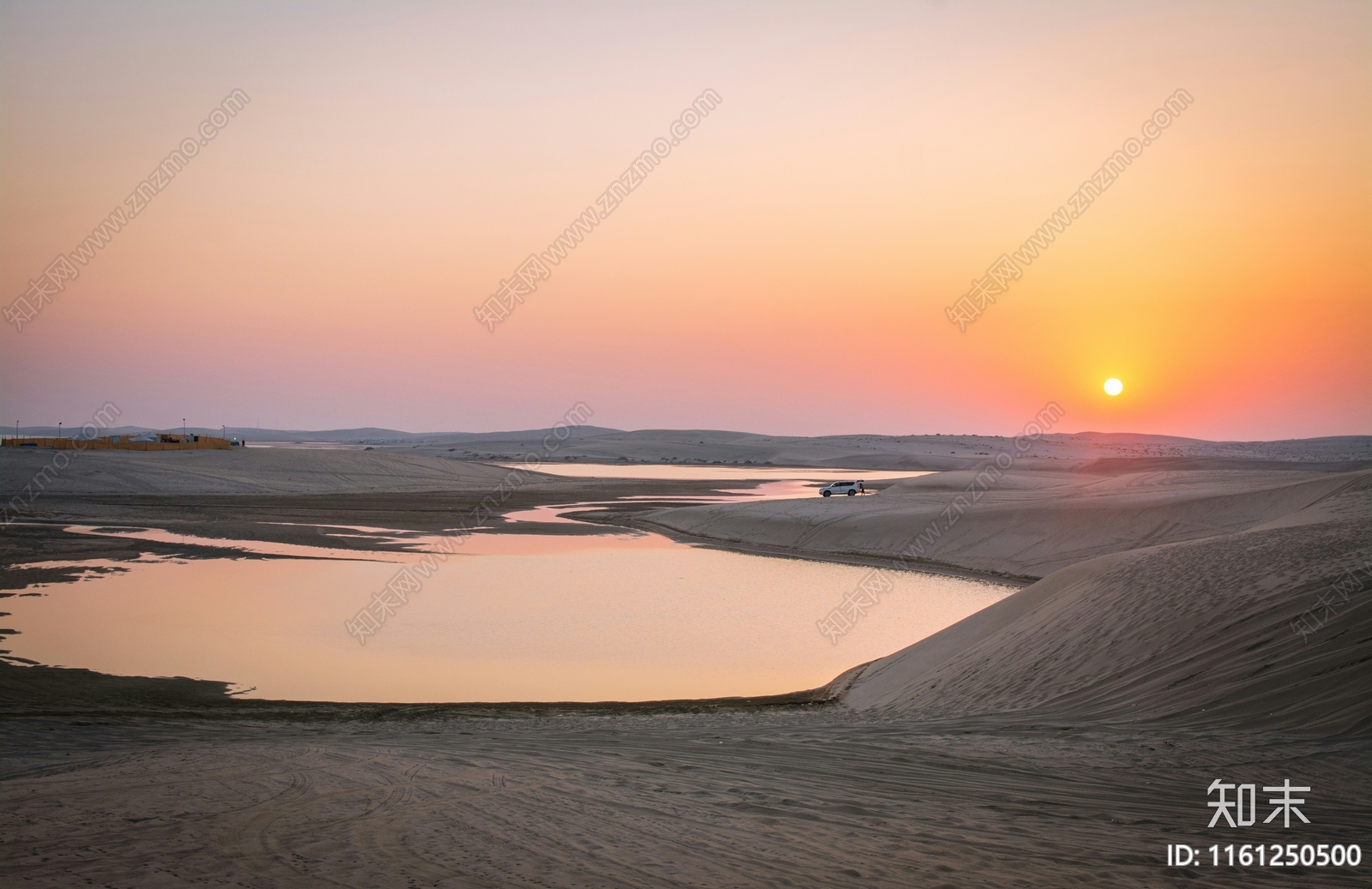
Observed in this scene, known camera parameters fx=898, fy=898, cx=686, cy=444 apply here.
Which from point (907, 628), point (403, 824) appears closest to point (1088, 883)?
point (403, 824)

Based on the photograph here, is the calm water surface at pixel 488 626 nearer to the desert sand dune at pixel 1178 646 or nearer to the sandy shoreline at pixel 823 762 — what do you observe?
the sandy shoreline at pixel 823 762

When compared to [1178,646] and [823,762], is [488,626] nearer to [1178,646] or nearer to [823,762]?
[823,762]

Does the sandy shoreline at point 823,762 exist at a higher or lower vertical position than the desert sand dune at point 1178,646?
lower

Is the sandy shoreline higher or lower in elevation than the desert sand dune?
lower

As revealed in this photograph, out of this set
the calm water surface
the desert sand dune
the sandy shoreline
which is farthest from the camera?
the calm water surface

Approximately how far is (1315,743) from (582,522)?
105 feet

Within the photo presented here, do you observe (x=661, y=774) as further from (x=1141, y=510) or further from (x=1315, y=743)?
(x=1141, y=510)

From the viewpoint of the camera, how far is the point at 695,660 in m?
14.4

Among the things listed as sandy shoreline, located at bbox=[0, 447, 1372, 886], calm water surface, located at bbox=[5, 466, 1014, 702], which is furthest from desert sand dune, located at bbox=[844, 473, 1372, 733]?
calm water surface, located at bbox=[5, 466, 1014, 702]

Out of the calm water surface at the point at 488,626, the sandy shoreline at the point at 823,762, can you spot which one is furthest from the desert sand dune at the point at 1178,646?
the calm water surface at the point at 488,626

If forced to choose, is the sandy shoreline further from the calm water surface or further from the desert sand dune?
the calm water surface

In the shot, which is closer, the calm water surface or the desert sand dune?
the desert sand dune

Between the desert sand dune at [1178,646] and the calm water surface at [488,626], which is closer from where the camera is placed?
the desert sand dune at [1178,646]

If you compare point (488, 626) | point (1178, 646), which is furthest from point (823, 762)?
point (488, 626)
